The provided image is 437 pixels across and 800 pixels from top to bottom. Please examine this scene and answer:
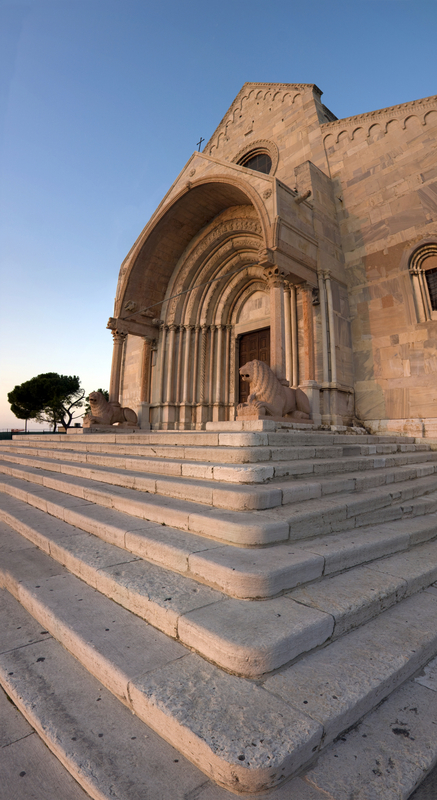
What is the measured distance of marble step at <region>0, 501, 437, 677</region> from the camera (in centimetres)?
152

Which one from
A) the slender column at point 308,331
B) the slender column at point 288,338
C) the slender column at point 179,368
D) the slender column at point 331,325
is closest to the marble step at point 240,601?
the slender column at point 308,331

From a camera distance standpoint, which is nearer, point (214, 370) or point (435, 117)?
point (435, 117)

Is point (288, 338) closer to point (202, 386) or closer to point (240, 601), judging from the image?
point (202, 386)

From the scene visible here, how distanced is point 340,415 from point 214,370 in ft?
15.8

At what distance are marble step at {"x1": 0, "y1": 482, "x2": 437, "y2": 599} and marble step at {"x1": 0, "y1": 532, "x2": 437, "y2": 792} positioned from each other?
380 millimetres

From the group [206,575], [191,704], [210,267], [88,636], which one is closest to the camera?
[191,704]

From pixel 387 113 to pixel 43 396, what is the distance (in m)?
38.5

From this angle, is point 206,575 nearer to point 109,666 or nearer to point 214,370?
point 109,666

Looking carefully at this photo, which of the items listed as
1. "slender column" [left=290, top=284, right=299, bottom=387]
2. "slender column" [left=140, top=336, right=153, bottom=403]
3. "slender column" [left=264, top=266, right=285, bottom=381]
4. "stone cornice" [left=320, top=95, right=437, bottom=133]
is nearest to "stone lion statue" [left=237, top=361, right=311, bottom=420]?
"slender column" [left=264, top=266, right=285, bottom=381]

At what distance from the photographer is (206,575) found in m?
2.06

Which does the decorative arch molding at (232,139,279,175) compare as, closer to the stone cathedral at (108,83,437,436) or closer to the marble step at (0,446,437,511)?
the stone cathedral at (108,83,437,436)

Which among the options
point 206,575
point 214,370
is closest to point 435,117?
point 214,370

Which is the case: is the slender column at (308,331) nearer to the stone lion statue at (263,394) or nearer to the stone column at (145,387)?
the stone lion statue at (263,394)

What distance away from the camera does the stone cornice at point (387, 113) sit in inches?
336
